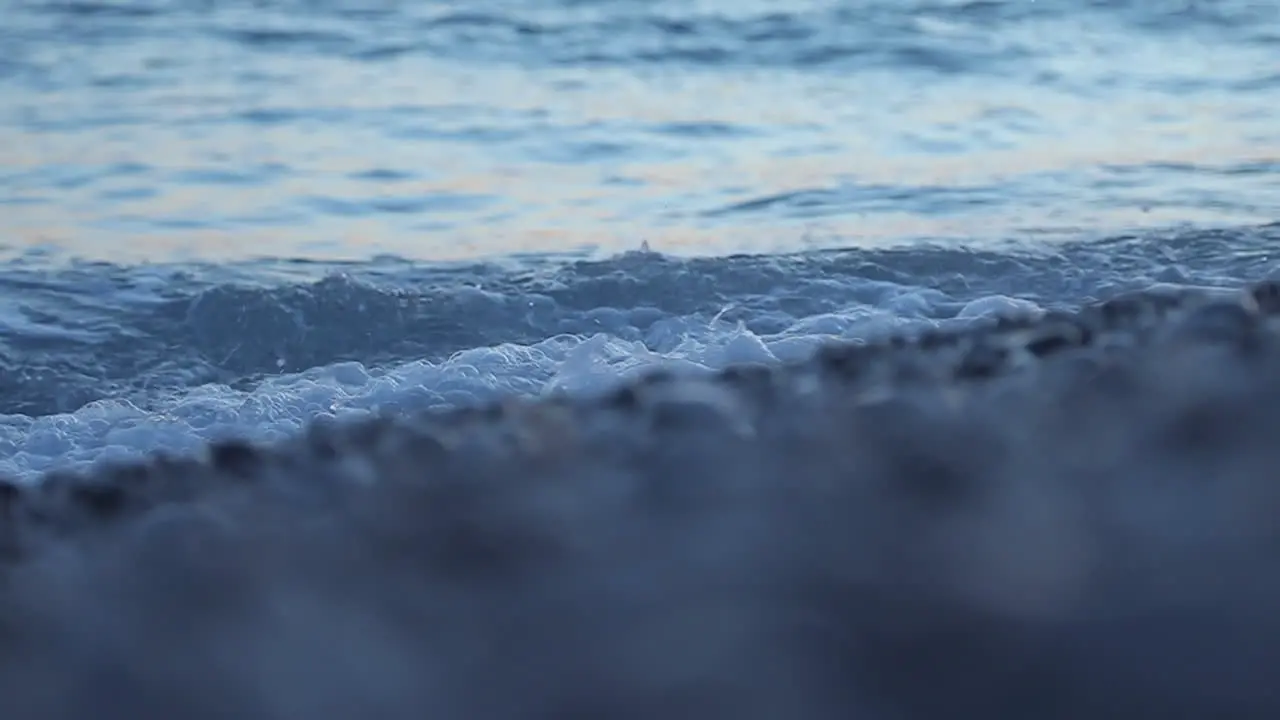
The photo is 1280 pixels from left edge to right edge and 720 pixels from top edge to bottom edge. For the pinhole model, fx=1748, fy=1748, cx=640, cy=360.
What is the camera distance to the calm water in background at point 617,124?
605cm

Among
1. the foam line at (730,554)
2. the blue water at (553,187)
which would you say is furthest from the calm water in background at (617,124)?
Answer: the foam line at (730,554)

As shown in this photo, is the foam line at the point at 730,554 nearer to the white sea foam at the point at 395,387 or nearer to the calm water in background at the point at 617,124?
the white sea foam at the point at 395,387

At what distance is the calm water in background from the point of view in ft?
19.9

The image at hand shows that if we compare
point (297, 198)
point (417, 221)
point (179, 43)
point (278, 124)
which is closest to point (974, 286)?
point (417, 221)

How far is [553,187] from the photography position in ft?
21.5

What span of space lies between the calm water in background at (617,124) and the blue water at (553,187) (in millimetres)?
25

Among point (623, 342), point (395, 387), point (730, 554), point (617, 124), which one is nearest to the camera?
point (730, 554)

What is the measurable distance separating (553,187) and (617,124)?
1079 millimetres

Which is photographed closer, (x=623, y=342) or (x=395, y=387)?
(x=395, y=387)

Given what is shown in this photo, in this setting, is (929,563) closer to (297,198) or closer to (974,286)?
(974,286)

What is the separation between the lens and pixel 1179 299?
782 mm

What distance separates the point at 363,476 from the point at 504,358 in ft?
12.6

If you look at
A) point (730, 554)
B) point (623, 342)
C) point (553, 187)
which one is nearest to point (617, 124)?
point (553, 187)

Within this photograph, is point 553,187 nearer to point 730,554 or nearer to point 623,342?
point 623,342
